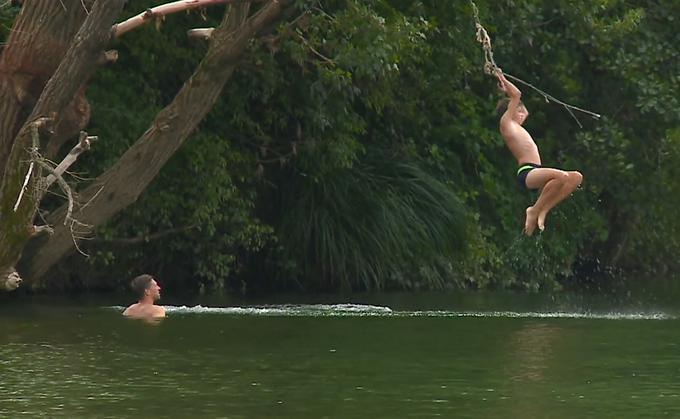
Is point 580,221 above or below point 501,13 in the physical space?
below

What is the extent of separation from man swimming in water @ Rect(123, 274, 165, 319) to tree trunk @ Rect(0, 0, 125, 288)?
1568 millimetres

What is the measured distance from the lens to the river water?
549 inches

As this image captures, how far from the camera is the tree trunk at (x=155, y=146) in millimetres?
23109

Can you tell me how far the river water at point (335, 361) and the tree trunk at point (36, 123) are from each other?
3.47 ft

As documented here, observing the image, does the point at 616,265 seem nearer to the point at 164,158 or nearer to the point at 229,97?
the point at 229,97

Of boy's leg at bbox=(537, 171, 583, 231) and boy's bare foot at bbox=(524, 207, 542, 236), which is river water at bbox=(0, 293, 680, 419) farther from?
boy's leg at bbox=(537, 171, 583, 231)

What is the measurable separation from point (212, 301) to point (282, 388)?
11.3 m

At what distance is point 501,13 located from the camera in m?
30.1

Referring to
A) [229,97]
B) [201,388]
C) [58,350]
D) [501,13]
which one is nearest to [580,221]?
[501,13]

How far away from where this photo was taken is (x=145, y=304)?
22406 mm

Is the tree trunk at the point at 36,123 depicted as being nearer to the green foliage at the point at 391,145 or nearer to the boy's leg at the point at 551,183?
the green foliage at the point at 391,145

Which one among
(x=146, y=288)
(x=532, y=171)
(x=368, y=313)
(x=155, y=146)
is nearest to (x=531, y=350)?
(x=532, y=171)

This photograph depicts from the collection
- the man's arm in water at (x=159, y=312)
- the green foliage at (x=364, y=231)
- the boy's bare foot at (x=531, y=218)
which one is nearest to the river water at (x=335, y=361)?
the man's arm in water at (x=159, y=312)

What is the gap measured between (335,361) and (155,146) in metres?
6.88
